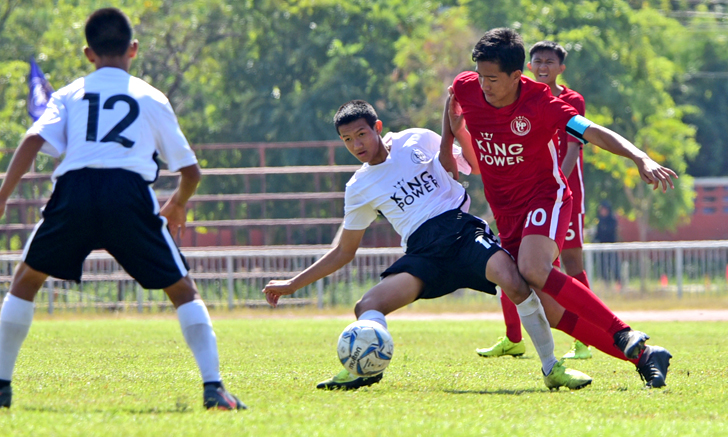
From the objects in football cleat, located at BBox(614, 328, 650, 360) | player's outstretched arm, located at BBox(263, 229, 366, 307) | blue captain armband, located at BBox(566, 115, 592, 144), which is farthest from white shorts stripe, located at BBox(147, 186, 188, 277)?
football cleat, located at BBox(614, 328, 650, 360)

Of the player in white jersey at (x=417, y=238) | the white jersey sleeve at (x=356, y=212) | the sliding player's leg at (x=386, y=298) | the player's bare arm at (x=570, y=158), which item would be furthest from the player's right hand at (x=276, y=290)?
the player's bare arm at (x=570, y=158)

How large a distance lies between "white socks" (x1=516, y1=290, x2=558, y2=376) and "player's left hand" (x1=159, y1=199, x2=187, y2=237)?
2.11 metres

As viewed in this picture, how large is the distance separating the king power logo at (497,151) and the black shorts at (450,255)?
1.41ft

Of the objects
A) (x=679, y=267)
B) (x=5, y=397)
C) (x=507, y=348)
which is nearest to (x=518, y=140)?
(x=507, y=348)

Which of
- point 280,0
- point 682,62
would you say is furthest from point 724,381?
point 682,62

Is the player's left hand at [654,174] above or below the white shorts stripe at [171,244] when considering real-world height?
above

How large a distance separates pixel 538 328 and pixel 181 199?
233cm

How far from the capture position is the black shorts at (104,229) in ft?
14.6

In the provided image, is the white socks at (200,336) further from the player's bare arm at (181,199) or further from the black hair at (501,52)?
the black hair at (501,52)

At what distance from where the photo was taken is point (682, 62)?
38.0m

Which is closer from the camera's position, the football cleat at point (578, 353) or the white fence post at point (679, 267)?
the football cleat at point (578, 353)

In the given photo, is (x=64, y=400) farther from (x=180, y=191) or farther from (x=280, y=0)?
(x=280, y=0)

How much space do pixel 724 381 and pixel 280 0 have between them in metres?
24.3

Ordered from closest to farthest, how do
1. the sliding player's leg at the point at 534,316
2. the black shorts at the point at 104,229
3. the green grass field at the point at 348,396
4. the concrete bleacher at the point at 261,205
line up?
the green grass field at the point at 348,396
the black shorts at the point at 104,229
the sliding player's leg at the point at 534,316
the concrete bleacher at the point at 261,205
